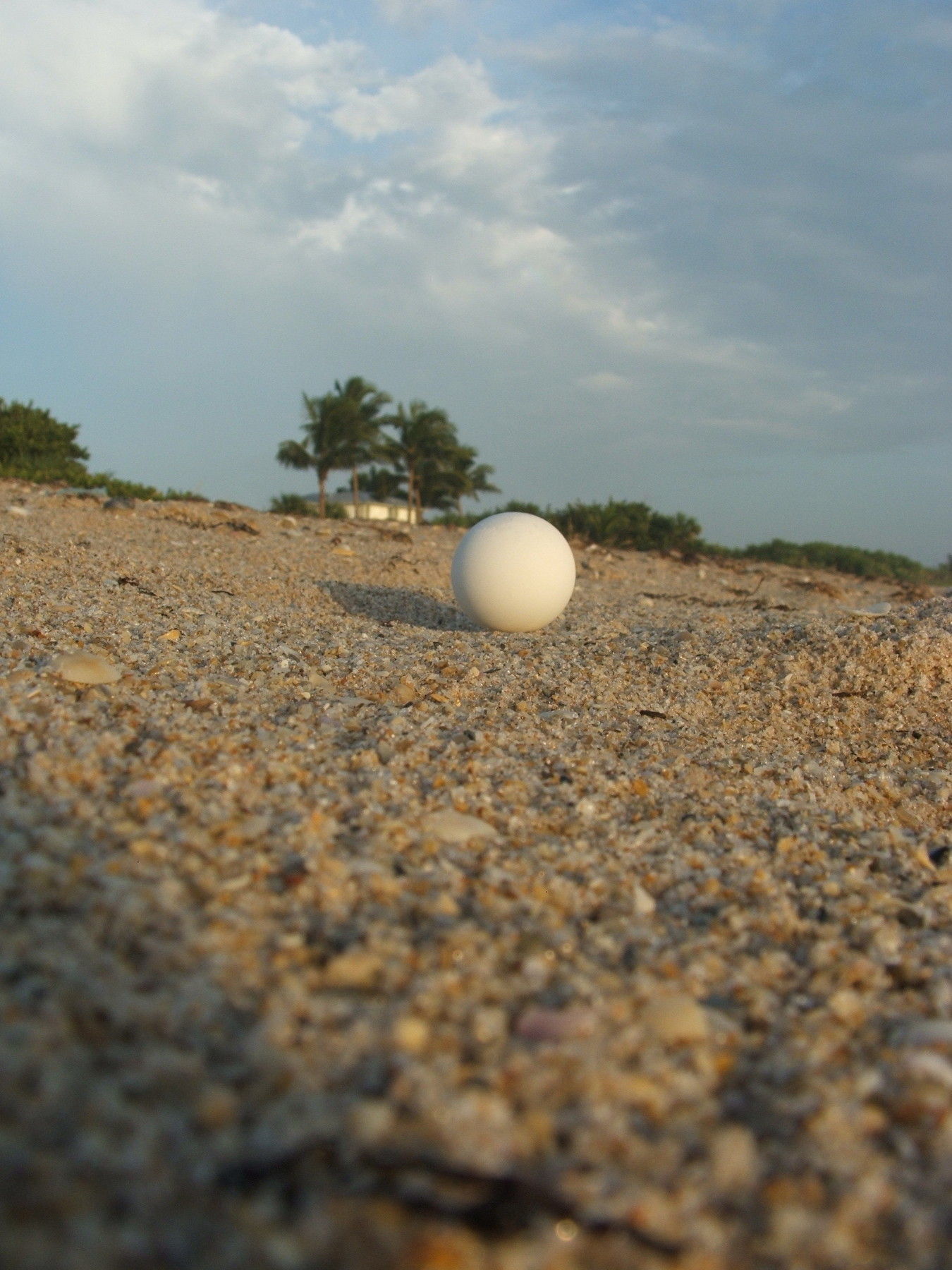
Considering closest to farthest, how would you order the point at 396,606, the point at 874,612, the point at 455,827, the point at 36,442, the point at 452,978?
1. the point at 452,978
2. the point at 455,827
3. the point at 874,612
4. the point at 396,606
5. the point at 36,442

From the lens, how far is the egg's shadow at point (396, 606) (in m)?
6.66

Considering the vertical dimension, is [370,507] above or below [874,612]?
above

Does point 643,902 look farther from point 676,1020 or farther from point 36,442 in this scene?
point 36,442

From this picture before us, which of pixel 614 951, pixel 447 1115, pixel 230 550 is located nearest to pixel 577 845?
pixel 614 951

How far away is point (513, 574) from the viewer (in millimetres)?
5855

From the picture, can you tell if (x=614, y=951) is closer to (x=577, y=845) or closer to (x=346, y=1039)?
(x=577, y=845)

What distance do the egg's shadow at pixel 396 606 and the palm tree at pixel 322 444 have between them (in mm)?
25305

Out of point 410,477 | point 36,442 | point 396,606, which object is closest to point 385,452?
point 410,477

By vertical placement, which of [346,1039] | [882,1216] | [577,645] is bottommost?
[882,1216]

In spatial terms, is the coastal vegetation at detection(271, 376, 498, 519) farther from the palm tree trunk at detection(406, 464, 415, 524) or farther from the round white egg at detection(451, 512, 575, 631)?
the round white egg at detection(451, 512, 575, 631)

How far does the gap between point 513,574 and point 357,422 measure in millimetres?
28316

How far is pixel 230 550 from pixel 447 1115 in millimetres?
8191

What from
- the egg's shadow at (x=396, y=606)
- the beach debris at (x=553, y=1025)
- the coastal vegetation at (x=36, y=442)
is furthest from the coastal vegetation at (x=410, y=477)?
the beach debris at (x=553, y=1025)

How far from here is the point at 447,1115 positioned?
1504 millimetres
